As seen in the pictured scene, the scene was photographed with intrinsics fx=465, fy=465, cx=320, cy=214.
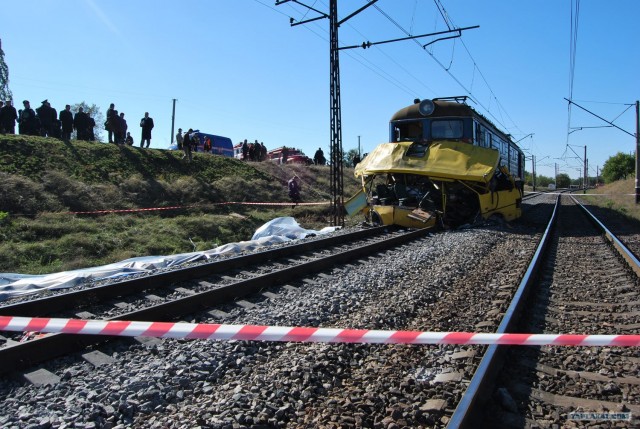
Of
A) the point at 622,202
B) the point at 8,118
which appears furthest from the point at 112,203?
the point at 622,202

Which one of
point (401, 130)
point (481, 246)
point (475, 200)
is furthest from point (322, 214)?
point (481, 246)

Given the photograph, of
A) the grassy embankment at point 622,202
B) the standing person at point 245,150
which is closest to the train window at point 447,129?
the grassy embankment at point 622,202

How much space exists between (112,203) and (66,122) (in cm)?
628

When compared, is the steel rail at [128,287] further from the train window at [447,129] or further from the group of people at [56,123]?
the group of people at [56,123]

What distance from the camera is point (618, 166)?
85.3 metres

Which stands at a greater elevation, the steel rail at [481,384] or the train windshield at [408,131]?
the train windshield at [408,131]

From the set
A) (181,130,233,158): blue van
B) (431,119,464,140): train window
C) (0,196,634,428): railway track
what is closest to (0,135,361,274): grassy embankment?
(431,119,464,140): train window

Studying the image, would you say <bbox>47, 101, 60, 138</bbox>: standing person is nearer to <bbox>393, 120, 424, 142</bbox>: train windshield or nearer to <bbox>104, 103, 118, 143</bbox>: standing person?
<bbox>104, 103, 118, 143</bbox>: standing person

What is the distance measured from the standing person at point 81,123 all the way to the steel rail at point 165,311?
15899 millimetres

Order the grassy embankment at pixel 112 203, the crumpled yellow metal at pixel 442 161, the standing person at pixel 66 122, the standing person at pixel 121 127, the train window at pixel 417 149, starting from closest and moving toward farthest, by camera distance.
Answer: the grassy embankment at pixel 112 203 < the crumpled yellow metal at pixel 442 161 < the train window at pixel 417 149 < the standing person at pixel 66 122 < the standing person at pixel 121 127

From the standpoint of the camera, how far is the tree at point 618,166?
83.1 metres

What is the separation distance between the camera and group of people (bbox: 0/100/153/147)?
57.8 ft

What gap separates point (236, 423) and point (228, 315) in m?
2.15

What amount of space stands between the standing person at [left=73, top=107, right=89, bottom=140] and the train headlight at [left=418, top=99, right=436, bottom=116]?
557 inches
